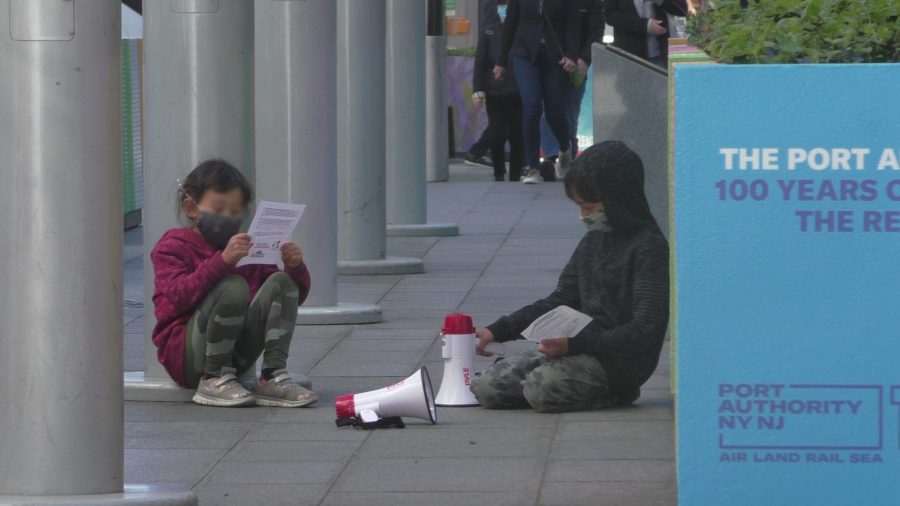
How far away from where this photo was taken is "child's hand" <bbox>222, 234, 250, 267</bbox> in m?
6.30

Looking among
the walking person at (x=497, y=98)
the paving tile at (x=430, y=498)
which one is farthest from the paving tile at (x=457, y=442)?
the walking person at (x=497, y=98)

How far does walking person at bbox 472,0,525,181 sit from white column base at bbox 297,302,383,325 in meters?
8.15

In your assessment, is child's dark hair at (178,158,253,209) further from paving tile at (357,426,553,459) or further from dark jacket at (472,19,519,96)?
dark jacket at (472,19,519,96)

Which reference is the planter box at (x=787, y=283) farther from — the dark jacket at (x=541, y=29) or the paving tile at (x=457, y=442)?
the dark jacket at (x=541, y=29)

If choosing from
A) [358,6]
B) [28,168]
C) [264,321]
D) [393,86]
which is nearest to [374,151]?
[358,6]

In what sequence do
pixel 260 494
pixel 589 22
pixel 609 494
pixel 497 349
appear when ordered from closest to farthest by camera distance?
pixel 609 494 < pixel 260 494 < pixel 497 349 < pixel 589 22

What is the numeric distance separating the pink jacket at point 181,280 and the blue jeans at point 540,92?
988 cm

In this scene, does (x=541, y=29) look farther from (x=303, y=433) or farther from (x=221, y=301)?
(x=303, y=433)

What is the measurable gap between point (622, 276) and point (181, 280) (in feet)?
4.99

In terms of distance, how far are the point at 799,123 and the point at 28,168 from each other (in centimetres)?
185

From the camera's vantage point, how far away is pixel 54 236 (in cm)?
462

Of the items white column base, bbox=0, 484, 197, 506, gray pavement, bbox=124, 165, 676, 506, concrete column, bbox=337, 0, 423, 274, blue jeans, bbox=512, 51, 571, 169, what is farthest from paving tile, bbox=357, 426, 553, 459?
blue jeans, bbox=512, 51, 571, 169

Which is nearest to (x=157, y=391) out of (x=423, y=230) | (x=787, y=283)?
(x=787, y=283)

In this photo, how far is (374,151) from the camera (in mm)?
10898
